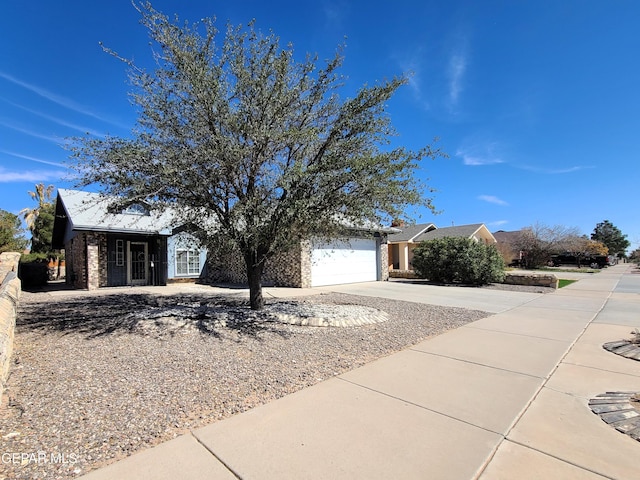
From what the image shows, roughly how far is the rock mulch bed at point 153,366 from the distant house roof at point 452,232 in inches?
800

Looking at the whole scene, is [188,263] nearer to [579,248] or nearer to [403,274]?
[403,274]

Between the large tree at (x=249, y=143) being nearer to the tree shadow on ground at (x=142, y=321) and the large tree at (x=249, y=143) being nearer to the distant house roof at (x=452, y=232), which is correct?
the tree shadow on ground at (x=142, y=321)

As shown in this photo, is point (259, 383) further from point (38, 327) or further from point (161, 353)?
point (38, 327)

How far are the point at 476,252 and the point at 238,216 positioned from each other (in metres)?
12.9

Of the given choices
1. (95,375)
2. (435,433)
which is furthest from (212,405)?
(435,433)

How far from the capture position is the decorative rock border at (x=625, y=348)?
211 inches

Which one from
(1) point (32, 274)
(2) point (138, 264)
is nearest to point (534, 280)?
(2) point (138, 264)

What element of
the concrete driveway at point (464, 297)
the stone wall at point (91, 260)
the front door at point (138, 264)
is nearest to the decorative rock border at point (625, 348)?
the concrete driveway at point (464, 297)

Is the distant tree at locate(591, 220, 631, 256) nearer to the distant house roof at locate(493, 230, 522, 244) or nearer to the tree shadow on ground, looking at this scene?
the distant house roof at locate(493, 230, 522, 244)

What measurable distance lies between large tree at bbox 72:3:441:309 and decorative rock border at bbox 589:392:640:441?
4192mm

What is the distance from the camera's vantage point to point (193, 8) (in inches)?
269

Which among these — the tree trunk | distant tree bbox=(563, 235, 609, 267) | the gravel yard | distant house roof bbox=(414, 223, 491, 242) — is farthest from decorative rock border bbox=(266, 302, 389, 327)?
distant tree bbox=(563, 235, 609, 267)

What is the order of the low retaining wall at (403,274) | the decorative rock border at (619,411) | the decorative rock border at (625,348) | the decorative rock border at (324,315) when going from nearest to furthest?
the decorative rock border at (619,411) → the decorative rock border at (625,348) → the decorative rock border at (324,315) → the low retaining wall at (403,274)

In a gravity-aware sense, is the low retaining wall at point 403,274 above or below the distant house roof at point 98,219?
below
